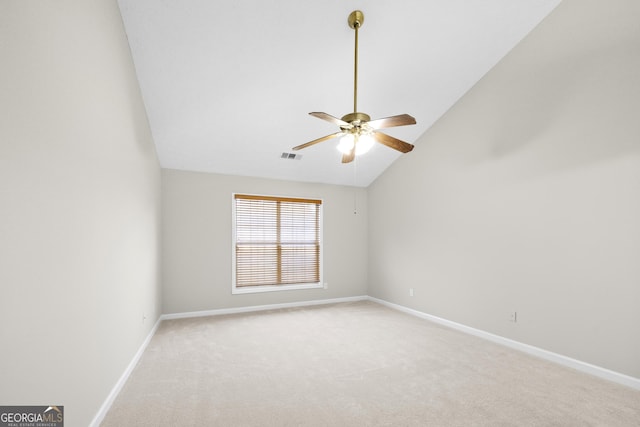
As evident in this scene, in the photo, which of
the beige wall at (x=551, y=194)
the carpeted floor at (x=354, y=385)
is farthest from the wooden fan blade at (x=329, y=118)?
the beige wall at (x=551, y=194)

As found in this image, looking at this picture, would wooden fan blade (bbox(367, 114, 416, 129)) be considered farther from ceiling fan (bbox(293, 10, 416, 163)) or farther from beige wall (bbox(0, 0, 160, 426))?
beige wall (bbox(0, 0, 160, 426))

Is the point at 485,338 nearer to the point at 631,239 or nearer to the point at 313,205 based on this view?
the point at 631,239

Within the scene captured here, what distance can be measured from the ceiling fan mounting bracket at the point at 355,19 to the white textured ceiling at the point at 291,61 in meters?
0.05

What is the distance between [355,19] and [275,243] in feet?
12.6

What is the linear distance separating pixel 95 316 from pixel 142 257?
1446 mm

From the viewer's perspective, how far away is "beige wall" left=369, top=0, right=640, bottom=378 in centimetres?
278

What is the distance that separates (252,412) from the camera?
228cm

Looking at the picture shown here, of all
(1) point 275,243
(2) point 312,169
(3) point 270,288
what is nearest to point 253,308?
(3) point 270,288

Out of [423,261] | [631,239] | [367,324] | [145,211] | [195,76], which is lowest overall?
[367,324]

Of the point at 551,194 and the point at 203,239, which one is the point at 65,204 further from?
the point at 551,194

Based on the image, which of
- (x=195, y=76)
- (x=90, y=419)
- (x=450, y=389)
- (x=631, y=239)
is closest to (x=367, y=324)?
(x=450, y=389)

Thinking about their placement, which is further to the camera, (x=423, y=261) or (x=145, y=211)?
Result: (x=423, y=261)

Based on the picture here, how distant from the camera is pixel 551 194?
3295mm

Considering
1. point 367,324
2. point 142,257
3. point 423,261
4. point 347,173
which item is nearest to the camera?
point 142,257
